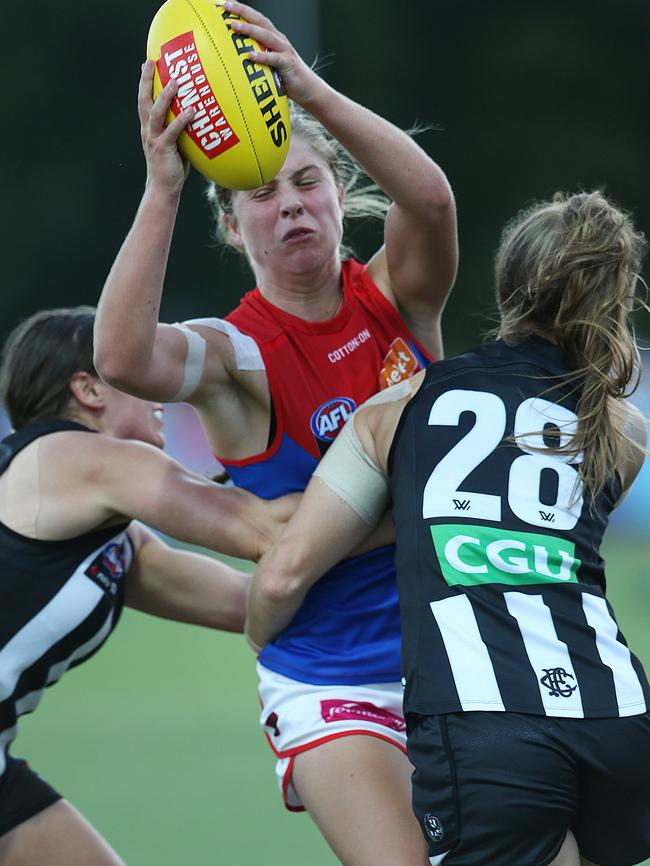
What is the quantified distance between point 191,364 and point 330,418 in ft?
1.21

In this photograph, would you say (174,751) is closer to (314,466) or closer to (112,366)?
(314,466)

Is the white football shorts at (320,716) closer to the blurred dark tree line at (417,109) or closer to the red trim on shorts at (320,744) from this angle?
the red trim on shorts at (320,744)

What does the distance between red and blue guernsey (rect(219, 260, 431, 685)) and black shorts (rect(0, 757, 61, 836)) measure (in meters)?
0.69

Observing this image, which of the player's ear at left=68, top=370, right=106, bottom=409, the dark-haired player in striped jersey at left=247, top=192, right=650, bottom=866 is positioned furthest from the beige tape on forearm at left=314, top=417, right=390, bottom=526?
the player's ear at left=68, top=370, right=106, bottom=409

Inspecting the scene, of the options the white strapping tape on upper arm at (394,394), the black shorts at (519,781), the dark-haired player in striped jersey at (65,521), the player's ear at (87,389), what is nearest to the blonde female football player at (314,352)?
the dark-haired player in striped jersey at (65,521)

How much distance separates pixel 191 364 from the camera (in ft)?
8.31

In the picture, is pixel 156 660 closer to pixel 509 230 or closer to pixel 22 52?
pixel 509 230

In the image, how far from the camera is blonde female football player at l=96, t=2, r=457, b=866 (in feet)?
7.66

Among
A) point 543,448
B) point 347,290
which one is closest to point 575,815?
point 543,448

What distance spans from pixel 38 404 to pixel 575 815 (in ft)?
5.57

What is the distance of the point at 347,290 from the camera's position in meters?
2.94

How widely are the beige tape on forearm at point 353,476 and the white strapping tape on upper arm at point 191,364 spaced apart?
341mm

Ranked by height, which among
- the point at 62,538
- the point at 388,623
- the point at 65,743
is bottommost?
the point at 65,743

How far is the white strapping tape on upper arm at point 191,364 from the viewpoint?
2523 mm
